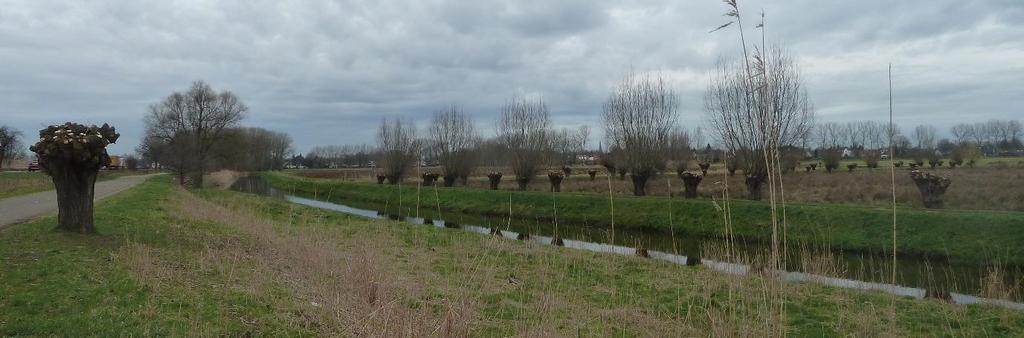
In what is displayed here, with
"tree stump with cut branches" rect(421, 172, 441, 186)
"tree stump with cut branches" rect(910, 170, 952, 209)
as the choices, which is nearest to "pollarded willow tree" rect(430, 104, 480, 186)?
"tree stump with cut branches" rect(421, 172, 441, 186)

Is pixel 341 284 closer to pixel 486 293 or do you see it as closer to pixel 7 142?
pixel 486 293

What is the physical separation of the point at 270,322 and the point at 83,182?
680cm

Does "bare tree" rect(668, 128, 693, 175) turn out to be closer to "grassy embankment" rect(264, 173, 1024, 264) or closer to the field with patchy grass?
the field with patchy grass

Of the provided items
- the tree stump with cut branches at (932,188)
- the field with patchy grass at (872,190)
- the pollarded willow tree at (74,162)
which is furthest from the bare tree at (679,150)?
the pollarded willow tree at (74,162)

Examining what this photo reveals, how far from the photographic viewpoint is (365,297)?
19.5 feet

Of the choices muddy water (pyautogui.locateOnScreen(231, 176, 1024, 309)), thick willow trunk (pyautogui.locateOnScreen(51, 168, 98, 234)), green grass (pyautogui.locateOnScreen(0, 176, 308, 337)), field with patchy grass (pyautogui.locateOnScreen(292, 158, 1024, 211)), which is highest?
thick willow trunk (pyautogui.locateOnScreen(51, 168, 98, 234))

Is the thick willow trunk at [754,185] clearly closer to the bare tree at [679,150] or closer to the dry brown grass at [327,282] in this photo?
the bare tree at [679,150]

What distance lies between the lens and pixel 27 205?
17297mm

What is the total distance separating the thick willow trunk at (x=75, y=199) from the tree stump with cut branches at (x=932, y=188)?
21.5 m

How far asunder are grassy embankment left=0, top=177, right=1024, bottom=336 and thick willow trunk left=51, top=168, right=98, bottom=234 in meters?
0.32

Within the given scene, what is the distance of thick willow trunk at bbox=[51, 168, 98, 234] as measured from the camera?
33.3 ft

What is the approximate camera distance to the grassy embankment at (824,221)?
14.1 metres

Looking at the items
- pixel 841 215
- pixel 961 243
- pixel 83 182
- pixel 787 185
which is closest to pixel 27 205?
pixel 83 182

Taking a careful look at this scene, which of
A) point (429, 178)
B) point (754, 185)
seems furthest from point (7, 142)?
point (754, 185)
